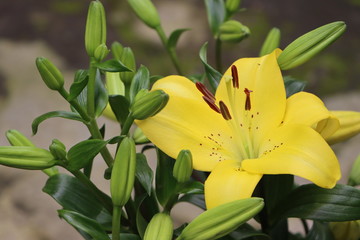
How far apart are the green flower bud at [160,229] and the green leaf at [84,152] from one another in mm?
58

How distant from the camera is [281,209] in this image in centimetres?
51

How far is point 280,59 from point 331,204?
11 centimetres

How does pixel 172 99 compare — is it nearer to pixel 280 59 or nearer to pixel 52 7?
pixel 280 59

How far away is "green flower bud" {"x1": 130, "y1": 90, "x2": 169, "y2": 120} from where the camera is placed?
0.42 metres

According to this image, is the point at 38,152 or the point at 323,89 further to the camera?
the point at 323,89

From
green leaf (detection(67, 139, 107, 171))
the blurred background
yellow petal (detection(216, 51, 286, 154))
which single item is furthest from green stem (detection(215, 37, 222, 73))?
the blurred background

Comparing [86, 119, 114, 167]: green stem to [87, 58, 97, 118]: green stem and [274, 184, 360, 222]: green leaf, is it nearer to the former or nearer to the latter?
[87, 58, 97, 118]: green stem

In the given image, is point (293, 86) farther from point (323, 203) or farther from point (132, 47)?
point (132, 47)

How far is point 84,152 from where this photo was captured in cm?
43

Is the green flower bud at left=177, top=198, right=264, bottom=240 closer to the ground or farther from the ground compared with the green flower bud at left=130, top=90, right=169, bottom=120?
closer to the ground

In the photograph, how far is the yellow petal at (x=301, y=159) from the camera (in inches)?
16.4

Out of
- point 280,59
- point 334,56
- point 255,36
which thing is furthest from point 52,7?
point 280,59

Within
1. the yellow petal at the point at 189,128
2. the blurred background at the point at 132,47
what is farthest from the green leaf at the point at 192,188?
the blurred background at the point at 132,47

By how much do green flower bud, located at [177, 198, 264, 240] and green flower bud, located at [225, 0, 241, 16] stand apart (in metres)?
0.26
